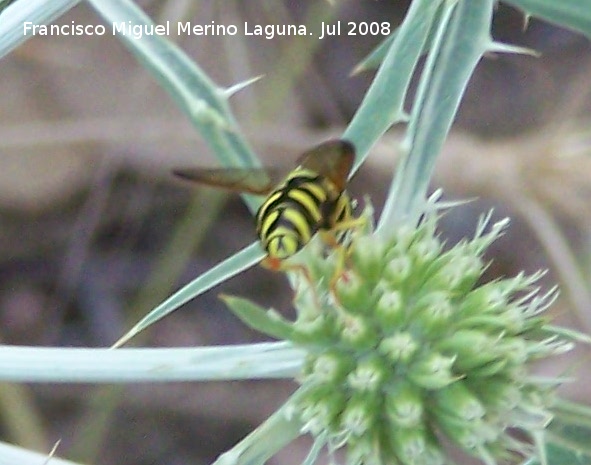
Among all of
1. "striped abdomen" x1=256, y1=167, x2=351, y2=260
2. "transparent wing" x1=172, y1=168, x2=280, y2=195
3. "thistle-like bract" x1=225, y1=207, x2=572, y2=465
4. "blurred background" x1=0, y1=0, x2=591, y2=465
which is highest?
"blurred background" x1=0, y1=0, x2=591, y2=465

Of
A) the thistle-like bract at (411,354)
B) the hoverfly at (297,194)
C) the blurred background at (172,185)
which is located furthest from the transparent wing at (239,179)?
the blurred background at (172,185)

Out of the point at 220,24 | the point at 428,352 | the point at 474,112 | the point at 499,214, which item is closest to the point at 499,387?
the point at 428,352

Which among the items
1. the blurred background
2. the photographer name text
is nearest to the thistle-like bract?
the blurred background

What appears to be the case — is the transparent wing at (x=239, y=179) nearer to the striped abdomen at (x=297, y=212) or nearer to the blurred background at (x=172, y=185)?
the striped abdomen at (x=297, y=212)

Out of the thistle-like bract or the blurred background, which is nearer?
the thistle-like bract

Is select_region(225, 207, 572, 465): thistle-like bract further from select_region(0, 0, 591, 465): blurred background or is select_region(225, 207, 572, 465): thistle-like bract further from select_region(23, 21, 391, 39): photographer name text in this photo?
select_region(23, 21, 391, 39): photographer name text

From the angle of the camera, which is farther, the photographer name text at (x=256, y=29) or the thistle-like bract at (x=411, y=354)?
the photographer name text at (x=256, y=29)

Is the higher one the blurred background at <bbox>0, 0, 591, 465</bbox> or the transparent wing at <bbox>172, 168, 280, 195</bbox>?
the blurred background at <bbox>0, 0, 591, 465</bbox>

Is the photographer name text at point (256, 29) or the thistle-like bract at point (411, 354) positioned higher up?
the photographer name text at point (256, 29)
